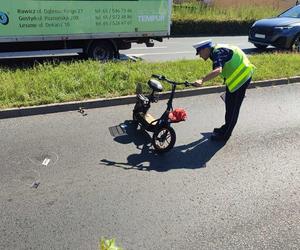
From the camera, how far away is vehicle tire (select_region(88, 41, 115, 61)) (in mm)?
11375

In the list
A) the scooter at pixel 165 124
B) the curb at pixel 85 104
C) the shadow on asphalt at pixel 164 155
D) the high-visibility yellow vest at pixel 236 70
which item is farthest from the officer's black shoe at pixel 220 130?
the curb at pixel 85 104

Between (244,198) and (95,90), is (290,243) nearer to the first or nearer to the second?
(244,198)

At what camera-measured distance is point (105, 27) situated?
36.6 feet

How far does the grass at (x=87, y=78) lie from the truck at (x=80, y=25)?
203 cm

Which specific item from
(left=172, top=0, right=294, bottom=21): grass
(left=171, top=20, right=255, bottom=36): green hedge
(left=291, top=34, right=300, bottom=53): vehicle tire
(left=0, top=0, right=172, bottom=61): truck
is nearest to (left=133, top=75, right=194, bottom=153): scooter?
(left=0, top=0, right=172, bottom=61): truck

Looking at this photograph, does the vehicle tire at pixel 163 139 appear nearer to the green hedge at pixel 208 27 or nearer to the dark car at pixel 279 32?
the dark car at pixel 279 32

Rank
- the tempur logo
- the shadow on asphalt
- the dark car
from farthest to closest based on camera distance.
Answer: the dark car, the tempur logo, the shadow on asphalt

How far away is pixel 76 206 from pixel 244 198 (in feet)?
6.47

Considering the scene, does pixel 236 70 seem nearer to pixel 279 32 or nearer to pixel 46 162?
pixel 46 162

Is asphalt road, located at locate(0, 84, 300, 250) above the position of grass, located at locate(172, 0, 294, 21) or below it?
below

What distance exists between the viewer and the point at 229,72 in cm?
560

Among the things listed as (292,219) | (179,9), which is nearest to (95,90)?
(292,219)

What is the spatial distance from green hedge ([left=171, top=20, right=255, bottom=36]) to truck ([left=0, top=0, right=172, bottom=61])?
824 centimetres

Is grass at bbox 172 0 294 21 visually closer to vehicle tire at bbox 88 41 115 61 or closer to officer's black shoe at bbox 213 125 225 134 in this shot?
vehicle tire at bbox 88 41 115 61
